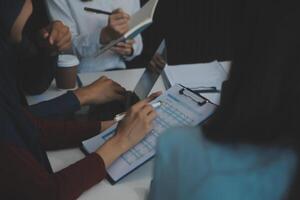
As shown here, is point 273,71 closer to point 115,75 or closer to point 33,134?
point 33,134

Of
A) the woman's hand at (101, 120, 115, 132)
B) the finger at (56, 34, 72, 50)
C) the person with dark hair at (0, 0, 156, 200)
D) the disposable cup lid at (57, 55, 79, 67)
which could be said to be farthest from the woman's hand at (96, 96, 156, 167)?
the finger at (56, 34, 72, 50)

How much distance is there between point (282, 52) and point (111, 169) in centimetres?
70

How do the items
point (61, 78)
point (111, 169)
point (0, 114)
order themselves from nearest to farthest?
point (0, 114), point (111, 169), point (61, 78)

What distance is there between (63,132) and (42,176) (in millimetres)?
267

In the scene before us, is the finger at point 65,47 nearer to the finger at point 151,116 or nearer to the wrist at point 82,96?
the wrist at point 82,96

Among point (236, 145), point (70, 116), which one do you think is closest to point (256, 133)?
point (236, 145)

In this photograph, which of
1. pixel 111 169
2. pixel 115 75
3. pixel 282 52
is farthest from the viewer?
pixel 115 75

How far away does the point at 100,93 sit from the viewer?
4.96 feet

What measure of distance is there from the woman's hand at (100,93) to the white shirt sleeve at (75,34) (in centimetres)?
33

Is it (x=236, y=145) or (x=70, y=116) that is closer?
(x=236, y=145)

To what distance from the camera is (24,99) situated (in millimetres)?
1520

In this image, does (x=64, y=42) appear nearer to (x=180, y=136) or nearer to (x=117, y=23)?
(x=117, y=23)

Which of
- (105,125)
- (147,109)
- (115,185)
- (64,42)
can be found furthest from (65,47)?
(115,185)

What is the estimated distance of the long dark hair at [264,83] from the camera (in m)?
0.53
